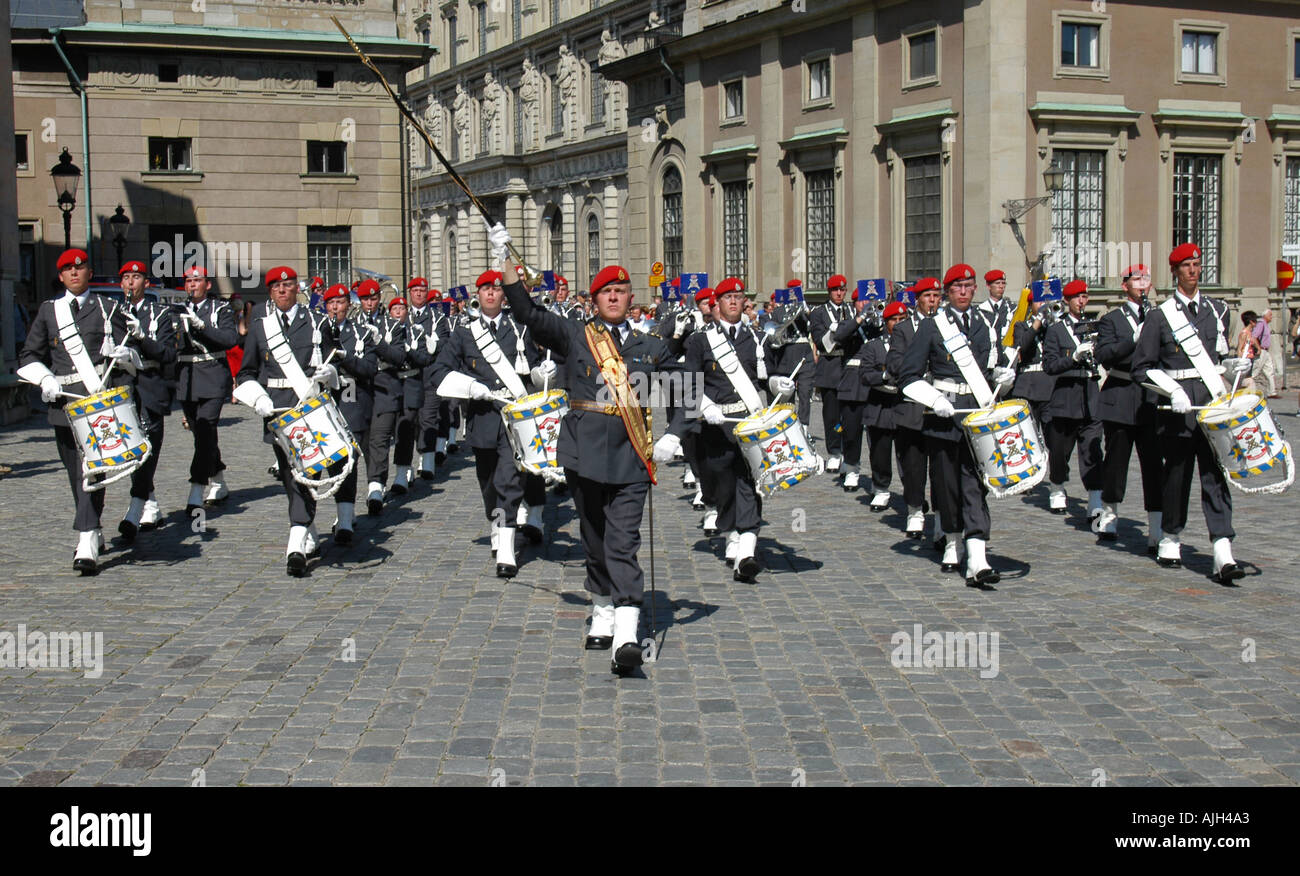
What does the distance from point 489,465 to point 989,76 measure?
2272 centimetres

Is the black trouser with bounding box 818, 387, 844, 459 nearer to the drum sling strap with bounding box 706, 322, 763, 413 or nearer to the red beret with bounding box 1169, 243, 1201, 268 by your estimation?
the drum sling strap with bounding box 706, 322, 763, 413

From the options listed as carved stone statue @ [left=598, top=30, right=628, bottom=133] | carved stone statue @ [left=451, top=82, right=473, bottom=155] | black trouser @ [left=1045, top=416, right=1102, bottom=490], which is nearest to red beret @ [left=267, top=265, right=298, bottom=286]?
black trouser @ [left=1045, top=416, right=1102, bottom=490]

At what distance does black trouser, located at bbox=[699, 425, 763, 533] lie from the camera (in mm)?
9898

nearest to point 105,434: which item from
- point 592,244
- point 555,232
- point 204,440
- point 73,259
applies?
point 73,259

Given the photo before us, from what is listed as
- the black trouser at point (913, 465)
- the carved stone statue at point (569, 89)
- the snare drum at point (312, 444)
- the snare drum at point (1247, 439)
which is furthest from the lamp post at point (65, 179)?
the carved stone statue at point (569, 89)

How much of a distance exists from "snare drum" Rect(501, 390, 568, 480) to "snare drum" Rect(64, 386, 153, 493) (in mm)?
2673

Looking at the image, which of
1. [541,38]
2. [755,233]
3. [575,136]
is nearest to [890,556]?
[755,233]

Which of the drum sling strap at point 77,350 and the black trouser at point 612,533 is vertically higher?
the drum sling strap at point 77,350

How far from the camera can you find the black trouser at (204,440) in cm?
1254

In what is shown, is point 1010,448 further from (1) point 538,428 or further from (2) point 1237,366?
(1) point 538,428

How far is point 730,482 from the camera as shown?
392 inches

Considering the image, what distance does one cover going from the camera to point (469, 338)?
10.5 m

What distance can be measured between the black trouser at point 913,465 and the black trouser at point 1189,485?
2.00m

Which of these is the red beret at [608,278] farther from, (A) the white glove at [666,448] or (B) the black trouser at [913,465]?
(B) the black trouser at [913,465]
